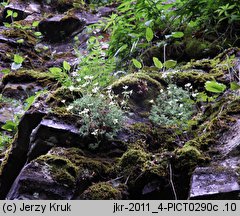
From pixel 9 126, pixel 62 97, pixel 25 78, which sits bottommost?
pixel 9 126

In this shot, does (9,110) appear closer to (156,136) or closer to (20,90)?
(20,90)

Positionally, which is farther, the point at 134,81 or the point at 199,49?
the point at 199,49

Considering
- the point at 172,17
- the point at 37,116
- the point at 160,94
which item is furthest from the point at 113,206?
the point at 172,17

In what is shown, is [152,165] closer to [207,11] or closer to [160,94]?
[160,94]

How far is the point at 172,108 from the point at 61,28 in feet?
18.8

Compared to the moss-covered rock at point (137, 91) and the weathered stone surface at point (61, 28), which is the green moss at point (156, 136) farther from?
the weathered stone surface at point (61, 28)

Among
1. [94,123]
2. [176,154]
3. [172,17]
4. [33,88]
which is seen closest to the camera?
[176,154]

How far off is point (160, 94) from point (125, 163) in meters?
1.17

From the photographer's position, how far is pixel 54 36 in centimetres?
877

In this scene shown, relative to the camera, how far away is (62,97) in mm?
3805

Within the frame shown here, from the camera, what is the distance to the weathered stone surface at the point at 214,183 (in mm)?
2488

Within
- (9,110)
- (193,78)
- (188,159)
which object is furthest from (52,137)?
(9,110)

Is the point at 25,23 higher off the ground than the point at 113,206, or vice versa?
the point at 25,23

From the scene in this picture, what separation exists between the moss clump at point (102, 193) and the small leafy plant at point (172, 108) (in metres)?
1.02
